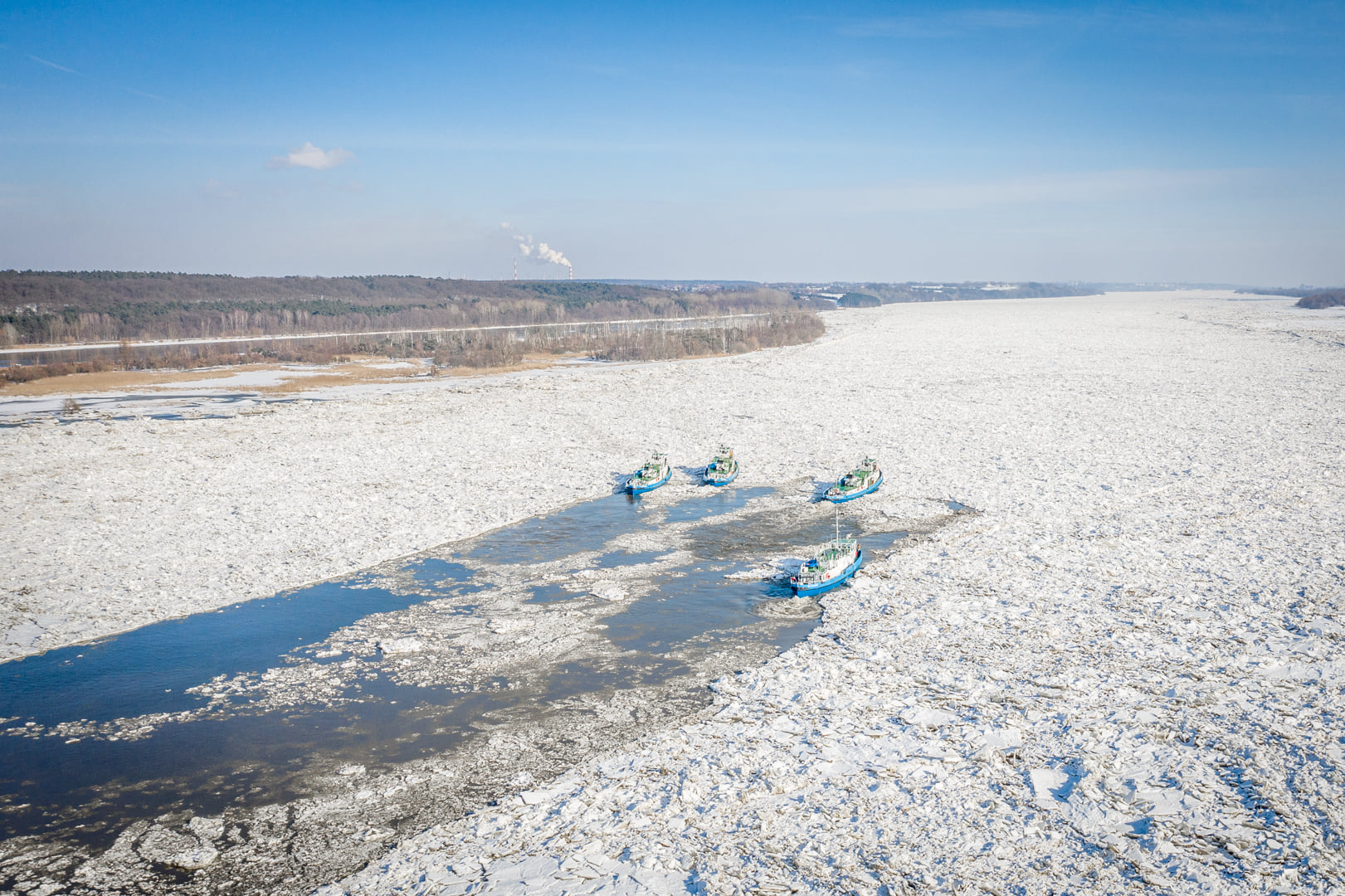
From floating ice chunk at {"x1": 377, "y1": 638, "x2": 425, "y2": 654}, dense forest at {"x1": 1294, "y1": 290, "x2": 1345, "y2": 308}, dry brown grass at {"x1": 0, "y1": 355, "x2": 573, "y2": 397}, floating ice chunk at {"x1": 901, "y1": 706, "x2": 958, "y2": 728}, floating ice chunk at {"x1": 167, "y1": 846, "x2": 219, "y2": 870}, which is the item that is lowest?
floating ice chunk at {"x1": 167, "y1": 846, "x2": 219, "y2": 870}

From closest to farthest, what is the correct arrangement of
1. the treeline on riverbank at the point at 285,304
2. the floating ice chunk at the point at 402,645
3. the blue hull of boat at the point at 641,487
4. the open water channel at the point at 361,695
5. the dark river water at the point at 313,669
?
the open water channel at the point at 361,695 < the dark river water at the point at 313,669 < the floating ice chunk at the point at 402,645 < the blue hull of boat at the point at 641,487 < the treeline on riverbank at the point at 285,304

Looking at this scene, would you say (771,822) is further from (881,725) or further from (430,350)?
(430,350)

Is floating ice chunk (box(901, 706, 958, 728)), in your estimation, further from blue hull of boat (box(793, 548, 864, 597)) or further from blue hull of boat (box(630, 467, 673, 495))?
blue hull of boat (box(630, 467, 673, 495))

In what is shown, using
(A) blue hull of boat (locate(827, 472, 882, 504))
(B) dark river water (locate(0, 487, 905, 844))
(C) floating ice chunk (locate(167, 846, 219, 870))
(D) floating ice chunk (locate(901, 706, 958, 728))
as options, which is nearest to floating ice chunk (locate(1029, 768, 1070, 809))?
(D) floating ice chunk (locate(901, 706, 958, 728))

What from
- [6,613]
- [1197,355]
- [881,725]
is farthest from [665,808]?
[1197,355]

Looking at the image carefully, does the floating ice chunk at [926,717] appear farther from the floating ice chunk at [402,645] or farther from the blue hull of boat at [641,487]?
the blue hull of boat at [641,487]

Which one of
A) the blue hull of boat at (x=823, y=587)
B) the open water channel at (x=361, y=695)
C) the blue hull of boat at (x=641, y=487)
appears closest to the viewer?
the open water channel at (x=361, y=695)

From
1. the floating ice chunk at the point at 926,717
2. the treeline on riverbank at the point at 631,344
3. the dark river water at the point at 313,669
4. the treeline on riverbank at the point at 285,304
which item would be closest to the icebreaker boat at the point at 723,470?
the dark river water at the point at 313,669
